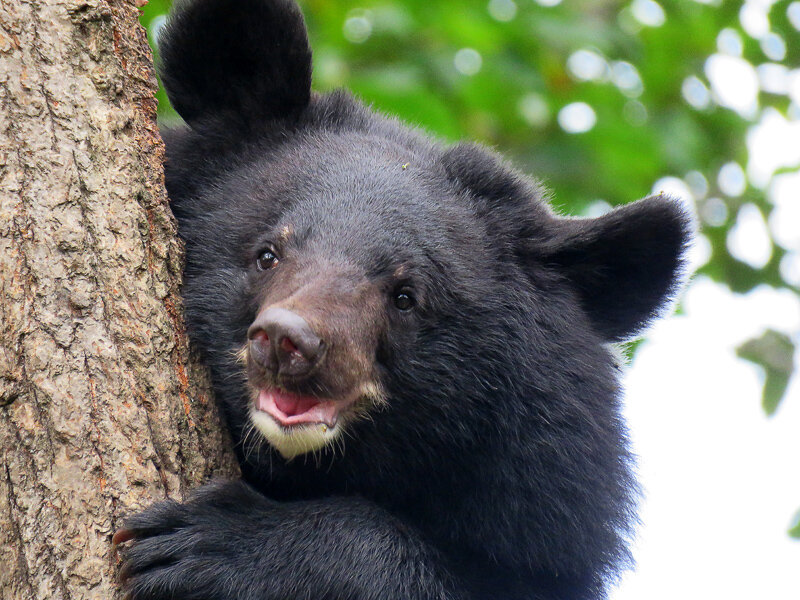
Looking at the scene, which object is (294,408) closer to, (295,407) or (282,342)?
(295,407)

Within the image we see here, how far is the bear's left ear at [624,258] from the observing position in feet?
14.5

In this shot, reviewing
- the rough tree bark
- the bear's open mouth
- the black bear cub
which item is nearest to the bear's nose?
the black bear cub

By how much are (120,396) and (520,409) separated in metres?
1.73

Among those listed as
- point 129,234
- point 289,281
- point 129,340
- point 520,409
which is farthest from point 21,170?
point 520,409

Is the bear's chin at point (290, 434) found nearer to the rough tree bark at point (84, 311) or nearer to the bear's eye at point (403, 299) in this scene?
the rough tree bark at point (84, 311)

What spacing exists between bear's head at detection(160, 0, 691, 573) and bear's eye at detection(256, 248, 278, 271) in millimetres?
11

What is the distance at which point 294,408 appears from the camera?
147 inches

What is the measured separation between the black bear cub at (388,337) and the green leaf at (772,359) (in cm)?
311

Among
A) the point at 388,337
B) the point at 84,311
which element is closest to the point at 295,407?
the point at 388,337

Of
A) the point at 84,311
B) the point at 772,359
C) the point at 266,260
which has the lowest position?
the point at 772,359

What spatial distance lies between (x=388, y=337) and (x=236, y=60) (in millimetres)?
1502

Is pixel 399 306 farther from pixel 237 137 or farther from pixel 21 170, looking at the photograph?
pixel 21 170

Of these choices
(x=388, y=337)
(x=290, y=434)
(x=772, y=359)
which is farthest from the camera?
(x=772, y=359)

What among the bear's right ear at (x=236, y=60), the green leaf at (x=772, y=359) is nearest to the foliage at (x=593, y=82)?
the green leaf at (x=772, y=359)
